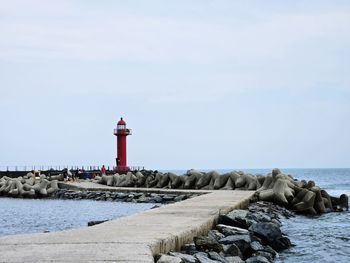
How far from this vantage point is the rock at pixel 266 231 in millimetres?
9586

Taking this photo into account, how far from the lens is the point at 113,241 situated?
6.70 metres

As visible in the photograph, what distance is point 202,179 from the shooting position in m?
22.4

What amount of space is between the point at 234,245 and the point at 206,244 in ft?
1.56

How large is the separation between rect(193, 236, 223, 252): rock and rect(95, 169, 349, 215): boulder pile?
378 inches

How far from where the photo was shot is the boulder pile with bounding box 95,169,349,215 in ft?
56.3

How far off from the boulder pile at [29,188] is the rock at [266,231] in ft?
59.8

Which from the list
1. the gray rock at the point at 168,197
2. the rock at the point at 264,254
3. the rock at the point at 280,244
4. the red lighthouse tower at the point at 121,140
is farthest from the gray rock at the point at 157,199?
the red lighthouse tower at the point at 121,140

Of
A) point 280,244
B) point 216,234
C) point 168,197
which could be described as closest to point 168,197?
point 168,197

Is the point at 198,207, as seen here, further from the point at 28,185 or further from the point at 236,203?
the point at 28,185

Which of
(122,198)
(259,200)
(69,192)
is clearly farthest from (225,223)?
(69,192)

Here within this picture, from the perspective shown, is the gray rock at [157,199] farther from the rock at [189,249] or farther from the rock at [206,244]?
the rock at [189,249]

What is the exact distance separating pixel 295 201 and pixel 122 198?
23.1 feet

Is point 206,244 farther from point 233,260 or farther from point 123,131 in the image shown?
point 123,131

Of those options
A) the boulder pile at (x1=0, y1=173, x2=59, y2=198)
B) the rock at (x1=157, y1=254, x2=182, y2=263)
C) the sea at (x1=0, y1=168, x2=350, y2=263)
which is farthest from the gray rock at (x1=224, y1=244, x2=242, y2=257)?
the boulder pile at (x1=0, y1=173, x2=59, y2=198)
